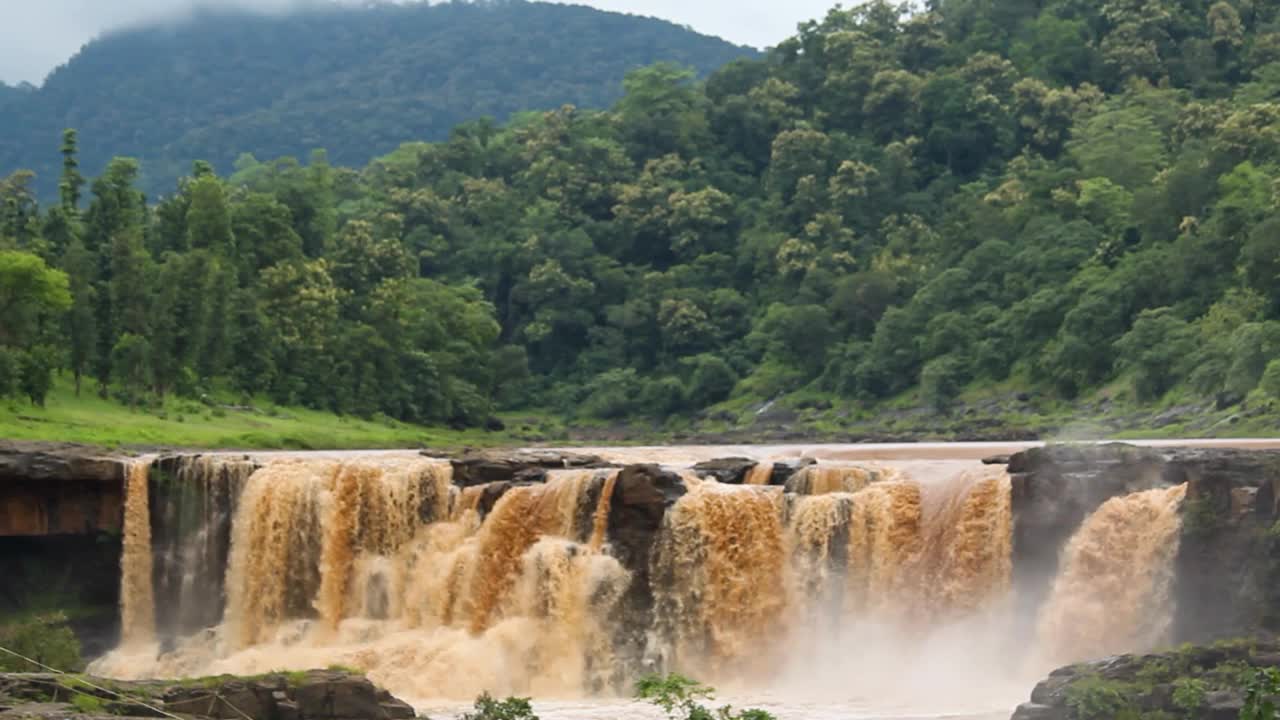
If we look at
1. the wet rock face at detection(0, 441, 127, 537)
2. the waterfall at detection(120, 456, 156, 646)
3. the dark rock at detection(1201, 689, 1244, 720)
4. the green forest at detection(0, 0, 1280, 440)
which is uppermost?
the green forest at detection(0, 0, 1280, 440)

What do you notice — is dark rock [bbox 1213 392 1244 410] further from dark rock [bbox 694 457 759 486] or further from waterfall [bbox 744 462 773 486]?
waterfall [bbox 744 462 773 486]

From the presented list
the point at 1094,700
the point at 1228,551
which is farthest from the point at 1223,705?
the point at 1228,551

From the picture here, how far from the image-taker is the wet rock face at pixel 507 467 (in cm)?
3741

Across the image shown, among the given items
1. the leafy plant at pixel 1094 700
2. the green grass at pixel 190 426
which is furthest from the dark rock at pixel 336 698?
the green grass at pixel 190 426

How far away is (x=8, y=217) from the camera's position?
217 ft

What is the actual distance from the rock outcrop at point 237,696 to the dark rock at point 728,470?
34.4 feet

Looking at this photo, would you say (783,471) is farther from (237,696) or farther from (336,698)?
(237,696)

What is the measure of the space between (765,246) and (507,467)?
52407 mm

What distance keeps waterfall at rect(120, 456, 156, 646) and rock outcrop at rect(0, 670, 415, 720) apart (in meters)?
13.7

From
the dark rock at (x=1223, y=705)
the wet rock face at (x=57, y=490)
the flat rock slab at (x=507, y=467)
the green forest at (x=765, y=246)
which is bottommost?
the dark rock at (x=1223, y=705)

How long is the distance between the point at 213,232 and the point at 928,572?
42.5m

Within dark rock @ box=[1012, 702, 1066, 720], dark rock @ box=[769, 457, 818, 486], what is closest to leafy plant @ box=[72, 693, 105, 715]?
dark rock @ box=[1012, 702, 1066, 720]

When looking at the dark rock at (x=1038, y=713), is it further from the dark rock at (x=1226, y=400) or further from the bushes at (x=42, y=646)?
the dark rock at (x=1226, y=400)

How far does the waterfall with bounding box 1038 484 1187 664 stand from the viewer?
30.8 m
